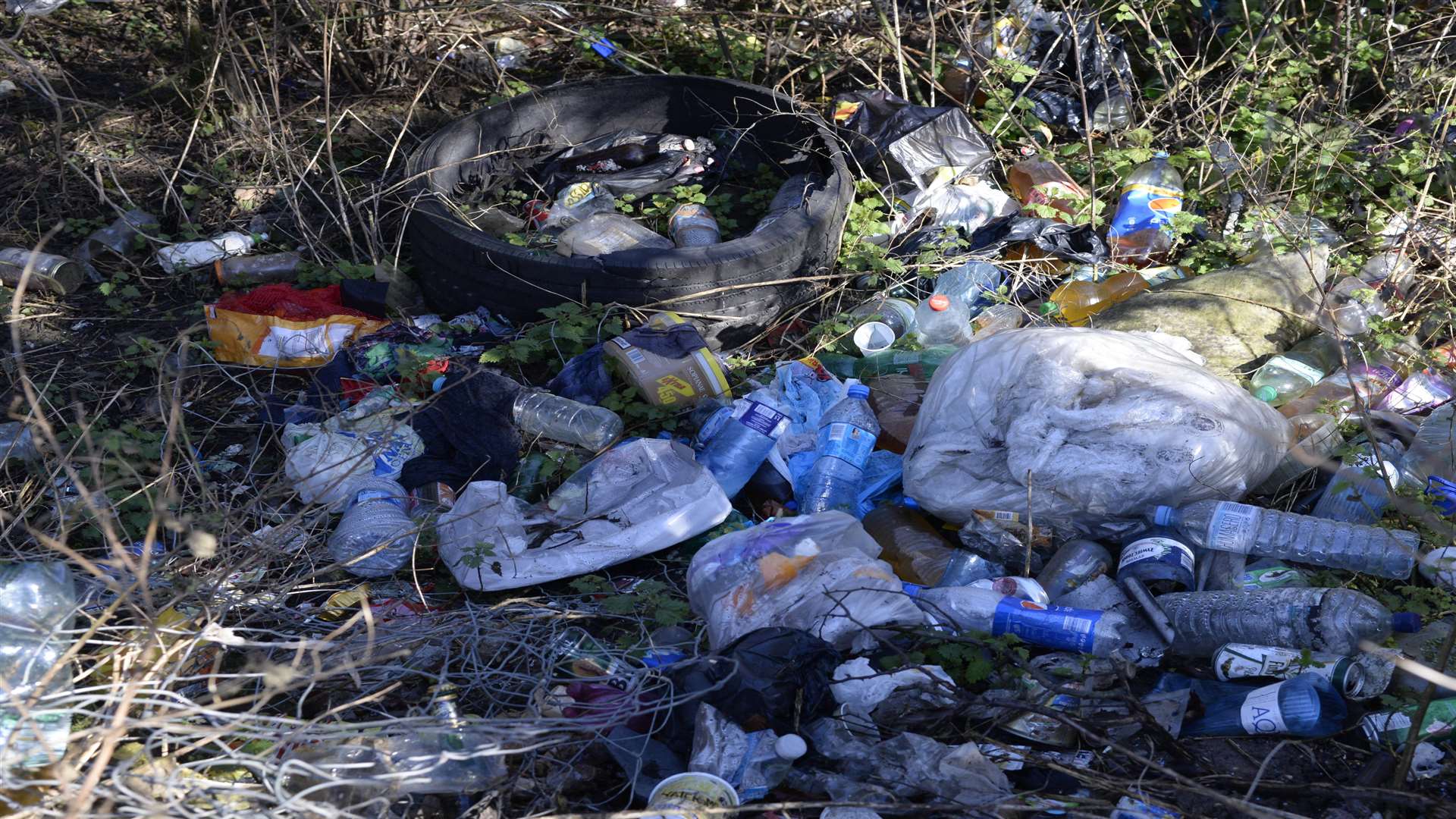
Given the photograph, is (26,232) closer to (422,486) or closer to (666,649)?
(422,486)

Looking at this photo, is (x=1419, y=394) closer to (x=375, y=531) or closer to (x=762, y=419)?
(x=762, y=419)

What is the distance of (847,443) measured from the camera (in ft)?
9.62

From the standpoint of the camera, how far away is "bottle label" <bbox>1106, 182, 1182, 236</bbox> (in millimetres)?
3977

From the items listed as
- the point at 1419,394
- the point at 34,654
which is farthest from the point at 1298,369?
the point at 34,654

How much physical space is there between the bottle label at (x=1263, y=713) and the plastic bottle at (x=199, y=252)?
375 cm

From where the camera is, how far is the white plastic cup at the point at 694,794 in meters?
1.86

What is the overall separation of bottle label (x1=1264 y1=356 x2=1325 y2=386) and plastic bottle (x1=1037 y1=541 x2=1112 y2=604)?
0.97m

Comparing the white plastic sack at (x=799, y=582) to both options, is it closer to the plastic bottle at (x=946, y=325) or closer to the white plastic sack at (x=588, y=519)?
the white plastic sack at (x=588, y=519)

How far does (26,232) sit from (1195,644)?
14.6ft

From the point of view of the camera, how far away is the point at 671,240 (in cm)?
409

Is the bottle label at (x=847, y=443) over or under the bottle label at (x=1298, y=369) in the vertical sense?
under

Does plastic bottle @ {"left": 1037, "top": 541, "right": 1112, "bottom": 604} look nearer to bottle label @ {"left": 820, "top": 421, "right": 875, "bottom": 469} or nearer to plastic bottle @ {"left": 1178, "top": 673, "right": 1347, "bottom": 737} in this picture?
plastic bottle @ {"left": 1178, "top": 673, "right": 1347, "bottom": 737}

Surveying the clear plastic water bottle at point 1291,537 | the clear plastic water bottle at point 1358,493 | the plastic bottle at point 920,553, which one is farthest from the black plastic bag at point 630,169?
the clear plastic water bottle at point 1358,493

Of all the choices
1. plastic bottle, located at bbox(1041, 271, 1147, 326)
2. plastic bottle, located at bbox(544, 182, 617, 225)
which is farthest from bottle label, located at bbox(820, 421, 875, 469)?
plastic bottle, located at bbox(544, 182, 617, 225)
